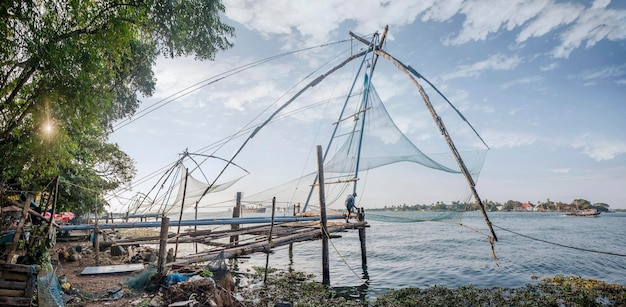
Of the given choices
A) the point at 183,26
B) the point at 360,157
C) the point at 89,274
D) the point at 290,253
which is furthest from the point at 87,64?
the point at 290,253

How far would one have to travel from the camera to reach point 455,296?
361 inches

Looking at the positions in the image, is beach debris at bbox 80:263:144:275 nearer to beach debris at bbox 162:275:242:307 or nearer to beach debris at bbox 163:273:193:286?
beach debris at bbox 163:273:193:286

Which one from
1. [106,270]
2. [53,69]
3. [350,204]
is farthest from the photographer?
[350,204]

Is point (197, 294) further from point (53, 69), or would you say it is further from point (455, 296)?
point (455, 296)

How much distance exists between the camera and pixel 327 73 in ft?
39.3

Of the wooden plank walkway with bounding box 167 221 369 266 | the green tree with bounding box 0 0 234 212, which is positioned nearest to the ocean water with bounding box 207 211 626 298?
the wooden plank walkway with bounding box 167 221 369 266

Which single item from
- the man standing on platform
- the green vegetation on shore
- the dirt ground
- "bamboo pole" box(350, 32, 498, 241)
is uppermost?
"bamboo pole" box(350, 32, 498, 241)

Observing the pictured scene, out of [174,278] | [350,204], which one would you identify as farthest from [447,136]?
[174,278]

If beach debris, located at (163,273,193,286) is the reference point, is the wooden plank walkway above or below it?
above

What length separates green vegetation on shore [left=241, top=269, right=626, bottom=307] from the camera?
8484 millimetres

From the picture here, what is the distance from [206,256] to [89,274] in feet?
14.6

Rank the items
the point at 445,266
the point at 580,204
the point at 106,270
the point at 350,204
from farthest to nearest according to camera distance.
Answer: the point at 580,204 → the point at 445,266 → the point at 350,204 → the point at 106,270

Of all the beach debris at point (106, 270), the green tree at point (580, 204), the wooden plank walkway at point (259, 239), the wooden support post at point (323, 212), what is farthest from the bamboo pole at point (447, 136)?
the green tree at point (580, 204)

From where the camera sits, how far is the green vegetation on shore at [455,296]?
8484 mm
